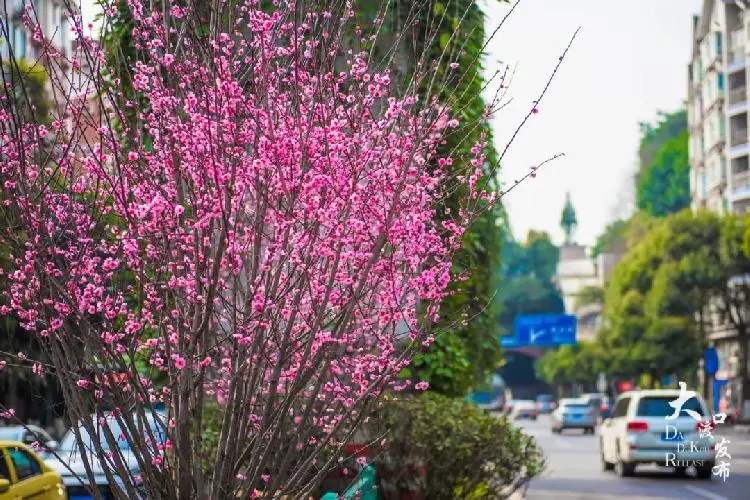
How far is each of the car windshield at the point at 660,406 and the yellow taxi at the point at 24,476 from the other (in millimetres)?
15896

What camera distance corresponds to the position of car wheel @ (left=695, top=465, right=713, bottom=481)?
3045cm

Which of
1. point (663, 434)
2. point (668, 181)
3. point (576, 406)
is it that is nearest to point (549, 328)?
point (576, 406)

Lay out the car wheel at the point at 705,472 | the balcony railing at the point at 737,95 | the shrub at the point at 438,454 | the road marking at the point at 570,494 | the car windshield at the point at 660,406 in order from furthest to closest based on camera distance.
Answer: the balcony railing at the point at 737,95, the car windshield at the point at 660,406, the car wheel at the point at 705,472, the road marking at the point at 570,494, the shrub at the point at 438,454

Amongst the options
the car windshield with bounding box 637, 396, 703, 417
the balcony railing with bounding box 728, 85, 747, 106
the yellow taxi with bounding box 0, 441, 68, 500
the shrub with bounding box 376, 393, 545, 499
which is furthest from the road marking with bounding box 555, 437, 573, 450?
the balcony railing with bounding box 728, 85, 747, 106

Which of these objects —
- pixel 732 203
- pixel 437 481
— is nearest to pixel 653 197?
pixel 732 203

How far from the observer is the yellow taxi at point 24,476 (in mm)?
16062

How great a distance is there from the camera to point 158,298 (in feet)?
32.4

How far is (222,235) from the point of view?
9.10 meters

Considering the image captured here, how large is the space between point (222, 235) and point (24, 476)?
8309 millimetres

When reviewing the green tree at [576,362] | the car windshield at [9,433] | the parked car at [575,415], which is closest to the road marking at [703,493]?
the car windshield at [9,433]

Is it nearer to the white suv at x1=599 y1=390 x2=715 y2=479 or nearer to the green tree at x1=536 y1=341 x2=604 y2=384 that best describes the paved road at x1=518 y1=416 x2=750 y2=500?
the white suv at x1=599 y1=390 x2=715 y2=479

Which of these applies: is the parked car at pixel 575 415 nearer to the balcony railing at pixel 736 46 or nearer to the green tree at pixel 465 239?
the balcony railing at pixel 736 46

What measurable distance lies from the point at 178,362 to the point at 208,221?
871 millimetres

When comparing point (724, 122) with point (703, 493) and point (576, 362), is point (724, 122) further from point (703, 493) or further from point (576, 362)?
point (703, 493)
